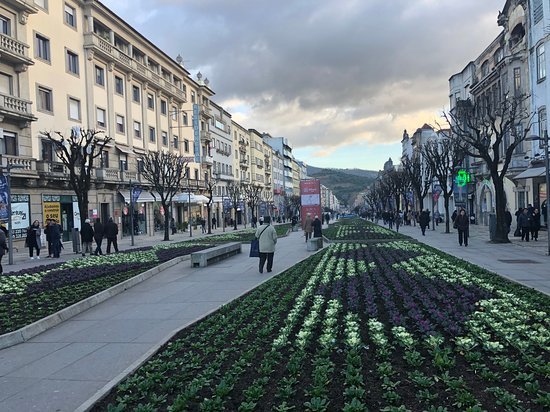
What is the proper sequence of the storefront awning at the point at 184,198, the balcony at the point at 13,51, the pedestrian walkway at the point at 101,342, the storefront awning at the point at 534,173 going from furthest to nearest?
the storefront awning at the point at 184,198, the storefront awning at the point at 534,173, the balcony at the point at 13,51, the pedestrian walkway at the point at 101,342

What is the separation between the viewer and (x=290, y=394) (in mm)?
4711

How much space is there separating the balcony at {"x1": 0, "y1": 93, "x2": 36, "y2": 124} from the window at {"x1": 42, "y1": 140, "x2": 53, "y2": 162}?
2113mm

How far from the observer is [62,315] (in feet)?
29.1

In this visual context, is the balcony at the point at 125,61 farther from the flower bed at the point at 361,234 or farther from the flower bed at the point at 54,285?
the flower bed at the point at 54,285

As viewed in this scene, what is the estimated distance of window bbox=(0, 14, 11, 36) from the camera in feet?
88.0

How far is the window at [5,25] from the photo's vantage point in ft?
88.0

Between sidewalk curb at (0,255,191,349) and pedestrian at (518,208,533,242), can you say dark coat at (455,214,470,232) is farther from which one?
sidewalk curb at (0,255,191,349)

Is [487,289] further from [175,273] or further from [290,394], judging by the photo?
[175,273]

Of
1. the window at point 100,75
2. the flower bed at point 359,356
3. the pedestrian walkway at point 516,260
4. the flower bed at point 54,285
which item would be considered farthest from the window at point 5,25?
the pedestrian walkway at point 516,260

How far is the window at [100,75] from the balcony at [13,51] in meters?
9.14

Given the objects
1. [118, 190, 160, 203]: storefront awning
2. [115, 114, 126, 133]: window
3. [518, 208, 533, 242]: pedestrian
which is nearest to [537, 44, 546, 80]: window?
[518, 208, 533, 242]: pedestrian

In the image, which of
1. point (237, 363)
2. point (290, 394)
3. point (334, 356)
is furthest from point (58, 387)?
point (334, 356)

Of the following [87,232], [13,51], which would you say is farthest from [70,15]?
[87,232]

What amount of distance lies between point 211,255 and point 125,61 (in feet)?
95.3
